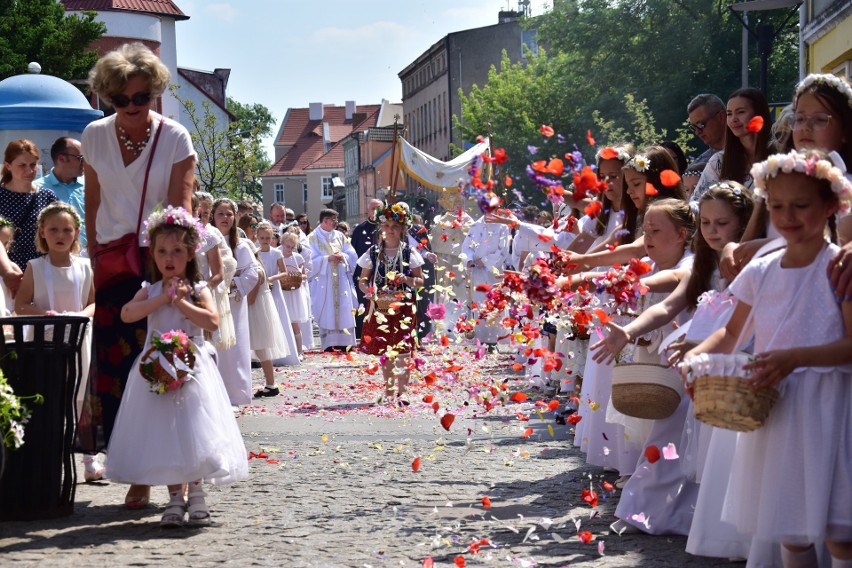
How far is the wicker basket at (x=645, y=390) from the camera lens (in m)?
6.62

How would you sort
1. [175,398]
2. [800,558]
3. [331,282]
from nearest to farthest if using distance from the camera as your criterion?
[800,558] → [175,398] → [331,282]

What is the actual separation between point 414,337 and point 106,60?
5.07 meters

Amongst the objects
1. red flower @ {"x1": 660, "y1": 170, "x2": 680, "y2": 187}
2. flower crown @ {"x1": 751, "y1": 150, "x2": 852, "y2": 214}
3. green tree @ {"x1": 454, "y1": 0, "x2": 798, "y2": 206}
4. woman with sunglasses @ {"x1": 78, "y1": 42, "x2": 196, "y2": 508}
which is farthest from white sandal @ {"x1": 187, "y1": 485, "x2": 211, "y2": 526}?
green tree @ {"x1": 454, "y1": 0, "x2": 798, "y2": 206}

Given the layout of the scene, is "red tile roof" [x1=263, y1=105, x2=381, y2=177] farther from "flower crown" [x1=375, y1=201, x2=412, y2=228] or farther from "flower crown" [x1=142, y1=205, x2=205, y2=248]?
"flower crown" [x1=142, y1=205, x2=205, y2=248]

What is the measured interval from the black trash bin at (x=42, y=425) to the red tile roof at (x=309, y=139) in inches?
5272

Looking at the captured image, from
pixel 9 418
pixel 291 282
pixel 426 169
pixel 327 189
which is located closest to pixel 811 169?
pixel 9 418

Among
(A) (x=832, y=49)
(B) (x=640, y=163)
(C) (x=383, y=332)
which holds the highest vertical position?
(A) (x=832, y=49)

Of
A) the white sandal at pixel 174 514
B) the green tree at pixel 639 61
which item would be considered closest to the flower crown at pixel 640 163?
the white sandal at pixel 174 514

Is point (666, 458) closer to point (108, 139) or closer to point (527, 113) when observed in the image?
point (108, 139)

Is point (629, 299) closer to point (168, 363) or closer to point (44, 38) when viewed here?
point (168, 363)

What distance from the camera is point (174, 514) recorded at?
6.98 meters

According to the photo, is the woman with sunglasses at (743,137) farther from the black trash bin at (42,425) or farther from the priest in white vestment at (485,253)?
the priest in white vestment at (485,253)

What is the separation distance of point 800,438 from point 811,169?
999 mm

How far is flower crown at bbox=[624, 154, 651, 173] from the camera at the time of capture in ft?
27.2
